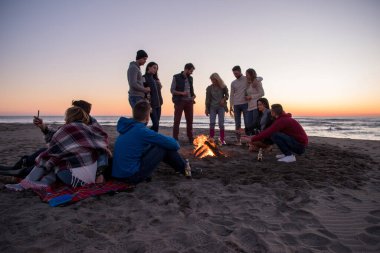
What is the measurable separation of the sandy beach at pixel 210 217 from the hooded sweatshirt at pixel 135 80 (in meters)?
2.74

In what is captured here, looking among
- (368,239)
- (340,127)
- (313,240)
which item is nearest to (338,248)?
(313,240)

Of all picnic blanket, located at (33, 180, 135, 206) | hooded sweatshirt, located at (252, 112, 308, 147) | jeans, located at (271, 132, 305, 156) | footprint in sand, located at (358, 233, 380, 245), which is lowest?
footprint in sand, located at (358, 233, 380, 245)

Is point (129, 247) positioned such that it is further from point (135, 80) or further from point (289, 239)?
point (135, 80)

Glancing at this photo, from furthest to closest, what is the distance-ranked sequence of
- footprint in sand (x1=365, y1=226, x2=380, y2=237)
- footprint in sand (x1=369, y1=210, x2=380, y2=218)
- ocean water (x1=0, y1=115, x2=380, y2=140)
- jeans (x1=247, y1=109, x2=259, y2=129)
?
ocean water (x1=0, y1=115, x2=380, y2=140), jeans (x1=247, y1=109, x2=259, y2=129), footprint in sand (x1=369, y1=210, x2=380, y2=218), footprint in sand (x1=365, y1=226, x2=380, y2=237)

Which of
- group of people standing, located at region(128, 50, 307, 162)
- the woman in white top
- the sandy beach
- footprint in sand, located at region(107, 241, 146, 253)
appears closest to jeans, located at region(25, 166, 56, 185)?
the sandy beach

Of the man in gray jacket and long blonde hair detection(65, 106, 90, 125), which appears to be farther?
the man in gray jacket

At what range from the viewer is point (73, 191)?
133 inches

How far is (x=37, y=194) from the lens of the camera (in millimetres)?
3457

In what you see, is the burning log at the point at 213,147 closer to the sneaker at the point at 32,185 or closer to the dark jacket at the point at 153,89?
the dark jacket at the point at 153,89

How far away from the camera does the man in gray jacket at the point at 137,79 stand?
6066 millimetres

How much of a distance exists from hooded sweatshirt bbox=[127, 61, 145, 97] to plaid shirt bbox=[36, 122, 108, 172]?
9.15ft

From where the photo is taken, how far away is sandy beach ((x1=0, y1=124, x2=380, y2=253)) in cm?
228

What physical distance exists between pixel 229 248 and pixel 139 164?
1.99 metres

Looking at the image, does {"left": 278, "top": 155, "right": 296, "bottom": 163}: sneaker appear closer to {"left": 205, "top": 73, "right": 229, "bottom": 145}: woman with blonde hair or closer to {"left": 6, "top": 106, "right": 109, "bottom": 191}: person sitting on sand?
{"left": 205, "top": 73, "right": 229, "bottom": 145}: woman with blonde hair
